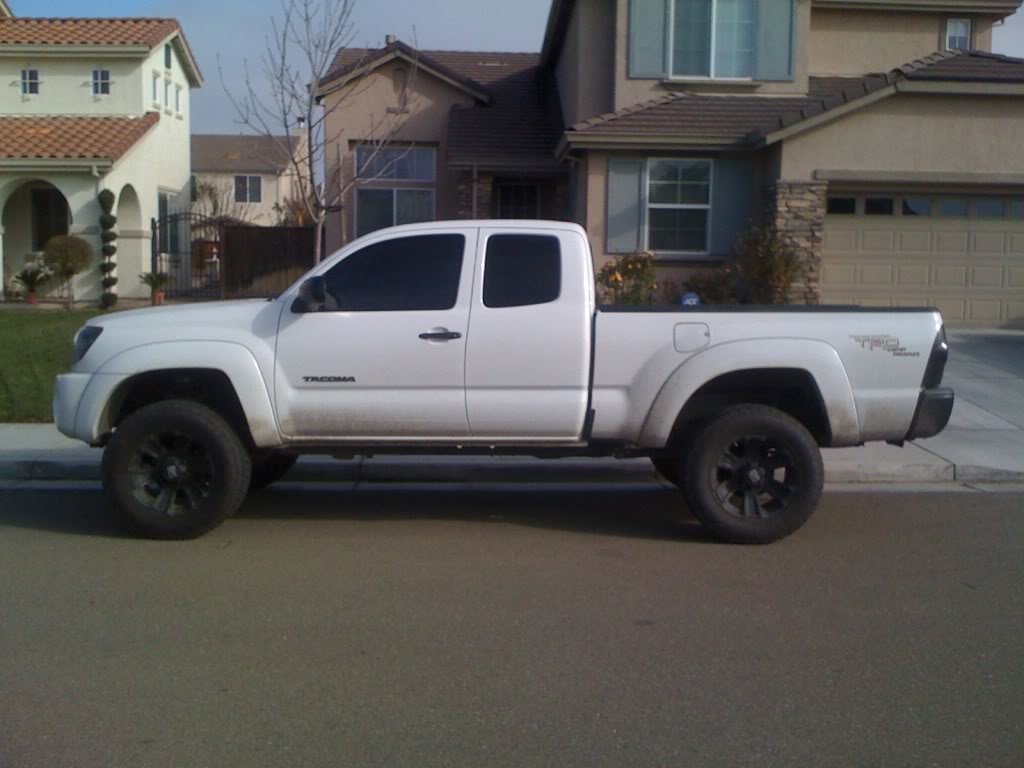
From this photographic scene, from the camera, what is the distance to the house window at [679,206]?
63.8ft

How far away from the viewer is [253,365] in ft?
25.2

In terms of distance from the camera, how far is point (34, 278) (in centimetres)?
2414

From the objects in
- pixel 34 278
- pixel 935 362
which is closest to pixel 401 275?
pixel 935 362

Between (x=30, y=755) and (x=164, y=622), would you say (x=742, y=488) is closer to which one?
(x=164, y=622)

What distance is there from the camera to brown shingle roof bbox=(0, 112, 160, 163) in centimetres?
2459

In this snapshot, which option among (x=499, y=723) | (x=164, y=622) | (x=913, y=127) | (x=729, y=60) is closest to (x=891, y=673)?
(x=499, y=723)

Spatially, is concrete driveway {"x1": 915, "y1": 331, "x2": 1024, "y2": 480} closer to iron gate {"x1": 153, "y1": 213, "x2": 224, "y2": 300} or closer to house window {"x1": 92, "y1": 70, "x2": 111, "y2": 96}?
iron gate {"x1": 153, "y1": 213, "x2": 224, "y2": 300}

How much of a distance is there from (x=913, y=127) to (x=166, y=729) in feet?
53.4

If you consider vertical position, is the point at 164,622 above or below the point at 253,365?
below

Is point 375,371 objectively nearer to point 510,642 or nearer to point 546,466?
point 510,642

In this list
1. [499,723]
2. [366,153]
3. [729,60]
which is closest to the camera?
[499,723]

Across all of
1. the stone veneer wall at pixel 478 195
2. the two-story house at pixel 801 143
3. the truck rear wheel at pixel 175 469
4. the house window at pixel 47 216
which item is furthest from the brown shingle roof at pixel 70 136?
the truck rear wheel at pixel 175 469

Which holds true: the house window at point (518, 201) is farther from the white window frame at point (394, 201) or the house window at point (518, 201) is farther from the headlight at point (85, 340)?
the headlight at point (85, 340)

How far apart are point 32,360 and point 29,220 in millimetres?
14603
